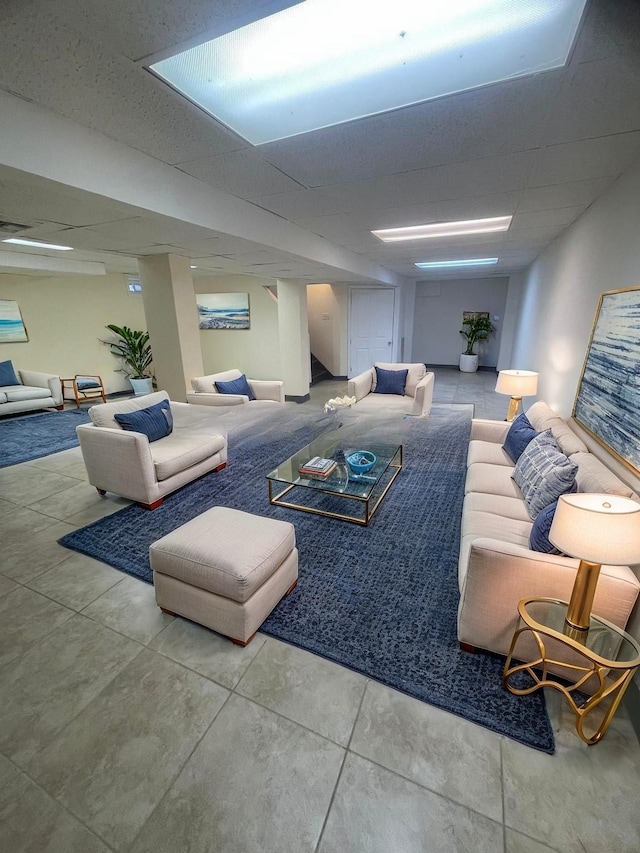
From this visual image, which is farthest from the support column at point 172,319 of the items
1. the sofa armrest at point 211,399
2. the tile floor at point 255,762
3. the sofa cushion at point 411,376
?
the tile floor at point 255,762

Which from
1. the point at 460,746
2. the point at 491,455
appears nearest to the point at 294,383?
the point at 491,455

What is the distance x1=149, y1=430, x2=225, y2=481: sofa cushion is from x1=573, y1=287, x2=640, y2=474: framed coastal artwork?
297 centimetres

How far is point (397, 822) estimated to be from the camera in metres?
1.07

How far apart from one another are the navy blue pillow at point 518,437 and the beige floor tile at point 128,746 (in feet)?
8.07

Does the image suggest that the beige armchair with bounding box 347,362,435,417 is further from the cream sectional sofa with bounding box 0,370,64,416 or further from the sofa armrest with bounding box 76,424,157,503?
the cream sectional sofa with bounding box 0,370,64,416

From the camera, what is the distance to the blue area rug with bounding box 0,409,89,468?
396cm

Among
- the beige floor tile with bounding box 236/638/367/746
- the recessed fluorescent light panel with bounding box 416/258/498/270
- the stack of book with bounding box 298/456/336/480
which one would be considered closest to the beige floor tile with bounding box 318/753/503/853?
the beige floor tile with bounding box 236/638/367/746

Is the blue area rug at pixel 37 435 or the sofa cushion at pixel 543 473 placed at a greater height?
the sofa cushion at pixel 543 473

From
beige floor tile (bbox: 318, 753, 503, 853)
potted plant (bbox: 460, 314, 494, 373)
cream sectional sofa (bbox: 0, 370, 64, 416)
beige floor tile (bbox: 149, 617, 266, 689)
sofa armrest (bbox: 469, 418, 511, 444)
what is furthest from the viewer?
potted plant (bbox: 460, 314, 494, 373)

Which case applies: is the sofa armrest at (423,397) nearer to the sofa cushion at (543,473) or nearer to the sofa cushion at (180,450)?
the sofa cushion at (543,473)

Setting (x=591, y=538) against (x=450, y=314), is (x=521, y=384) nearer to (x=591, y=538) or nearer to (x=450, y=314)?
(x=591, y=538)

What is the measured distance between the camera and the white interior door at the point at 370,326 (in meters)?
7.76

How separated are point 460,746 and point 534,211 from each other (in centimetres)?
379

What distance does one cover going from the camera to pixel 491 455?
2.88m
